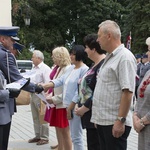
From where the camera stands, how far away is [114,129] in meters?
3.84

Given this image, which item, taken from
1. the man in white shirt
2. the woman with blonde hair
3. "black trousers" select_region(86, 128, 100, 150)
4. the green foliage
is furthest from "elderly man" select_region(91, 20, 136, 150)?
the green foliage

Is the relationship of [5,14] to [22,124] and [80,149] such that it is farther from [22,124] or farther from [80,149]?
[80,149]

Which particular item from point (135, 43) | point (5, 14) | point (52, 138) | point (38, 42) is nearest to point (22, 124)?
point (52, 138)

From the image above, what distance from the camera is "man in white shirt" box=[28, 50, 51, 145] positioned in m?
7.36

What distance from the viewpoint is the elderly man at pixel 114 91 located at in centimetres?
381

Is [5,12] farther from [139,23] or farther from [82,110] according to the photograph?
[82,110]

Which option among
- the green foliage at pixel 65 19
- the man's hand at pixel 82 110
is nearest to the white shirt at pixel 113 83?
the man's hand at pixel 82 110

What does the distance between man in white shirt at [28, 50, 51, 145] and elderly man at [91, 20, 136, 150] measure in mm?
3384

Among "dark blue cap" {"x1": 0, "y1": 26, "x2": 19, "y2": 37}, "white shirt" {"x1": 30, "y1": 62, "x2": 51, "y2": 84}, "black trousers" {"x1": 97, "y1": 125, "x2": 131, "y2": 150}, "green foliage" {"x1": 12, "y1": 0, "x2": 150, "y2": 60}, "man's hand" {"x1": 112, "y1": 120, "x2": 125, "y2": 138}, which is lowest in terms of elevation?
"green foliage" {"x1": 12, "y1": 0, "x2": 150, "y2": 60}

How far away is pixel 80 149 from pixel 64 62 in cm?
149

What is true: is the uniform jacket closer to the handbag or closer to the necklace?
the handbag

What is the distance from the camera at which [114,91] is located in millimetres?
3893

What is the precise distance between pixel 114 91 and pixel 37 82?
3.60m

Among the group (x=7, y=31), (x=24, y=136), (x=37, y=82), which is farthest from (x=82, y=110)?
(x=24, y=136)
